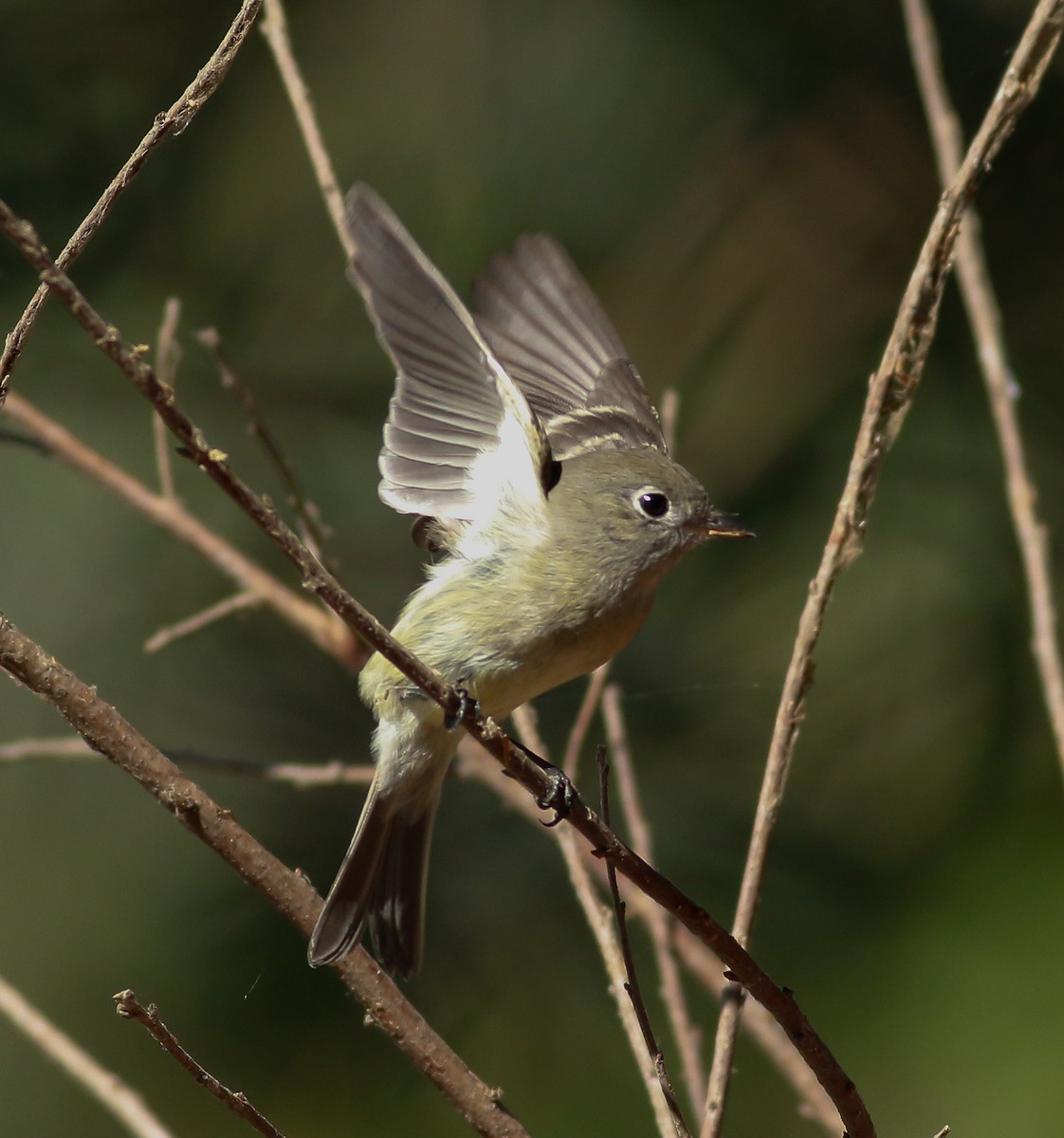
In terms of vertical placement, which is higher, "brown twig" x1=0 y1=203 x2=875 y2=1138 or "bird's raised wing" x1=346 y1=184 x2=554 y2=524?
"bird's raised wing" x1=346 y1=184 x2=554 y2=524

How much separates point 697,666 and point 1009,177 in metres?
1.42

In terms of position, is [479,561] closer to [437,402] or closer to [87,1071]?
[437,402]

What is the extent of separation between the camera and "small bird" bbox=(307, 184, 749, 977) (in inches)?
79.8

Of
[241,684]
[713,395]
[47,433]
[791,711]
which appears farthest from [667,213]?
[791,711]

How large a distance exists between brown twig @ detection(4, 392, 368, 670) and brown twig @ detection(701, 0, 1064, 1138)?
4.04ft

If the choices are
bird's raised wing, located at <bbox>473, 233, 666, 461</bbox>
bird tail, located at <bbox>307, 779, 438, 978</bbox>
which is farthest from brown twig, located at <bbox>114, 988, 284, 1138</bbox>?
bird's raised wing, located at <bbox>473, 233, 666, 461</bbox>

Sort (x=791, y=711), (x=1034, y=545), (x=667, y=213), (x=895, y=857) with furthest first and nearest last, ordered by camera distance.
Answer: (x=667, y=213) < (x=895, y=857) < (x=1034, y=545) < (x=791, y=711)

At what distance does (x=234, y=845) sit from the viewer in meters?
1.38

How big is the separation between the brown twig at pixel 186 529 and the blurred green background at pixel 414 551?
0.88 m

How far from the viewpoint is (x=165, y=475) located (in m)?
2.39

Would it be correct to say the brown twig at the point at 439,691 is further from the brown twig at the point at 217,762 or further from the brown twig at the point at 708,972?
the brown twig at the point at 217,762

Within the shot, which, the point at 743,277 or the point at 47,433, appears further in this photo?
the point at 743,277

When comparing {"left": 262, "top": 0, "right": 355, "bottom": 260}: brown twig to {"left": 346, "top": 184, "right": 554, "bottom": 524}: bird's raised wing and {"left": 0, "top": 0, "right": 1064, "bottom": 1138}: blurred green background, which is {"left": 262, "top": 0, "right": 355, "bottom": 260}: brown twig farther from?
{"left": 0, "top": 0, "right": 1064, "bottom": 1138}: blurred green background

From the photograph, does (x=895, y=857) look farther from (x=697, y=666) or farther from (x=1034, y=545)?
(x=1034, y=545)
